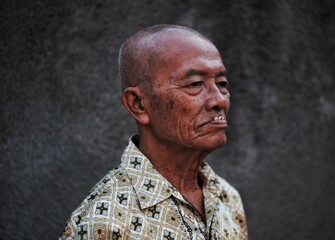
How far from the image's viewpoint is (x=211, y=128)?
1945mm

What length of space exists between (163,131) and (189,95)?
171mm

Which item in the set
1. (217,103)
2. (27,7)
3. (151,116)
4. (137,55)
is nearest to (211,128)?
(217,103)

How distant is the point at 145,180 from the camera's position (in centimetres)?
198

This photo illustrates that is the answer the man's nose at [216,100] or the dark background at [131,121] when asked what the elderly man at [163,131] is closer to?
the man's nose at [216,100]

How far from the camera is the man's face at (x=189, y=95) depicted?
1.93m

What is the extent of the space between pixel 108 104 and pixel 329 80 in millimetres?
1551

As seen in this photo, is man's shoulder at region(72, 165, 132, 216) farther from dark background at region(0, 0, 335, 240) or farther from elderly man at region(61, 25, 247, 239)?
dark background at region(0, 0, 335, 240)

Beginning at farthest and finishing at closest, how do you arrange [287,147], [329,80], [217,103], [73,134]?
[287,147], [329,80], [73,134], [217,103]

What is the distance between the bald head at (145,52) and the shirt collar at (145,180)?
27 centimetres

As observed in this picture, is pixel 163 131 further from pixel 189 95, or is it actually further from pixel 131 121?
pixel 131 121

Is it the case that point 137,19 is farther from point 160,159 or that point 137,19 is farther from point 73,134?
point 160,159

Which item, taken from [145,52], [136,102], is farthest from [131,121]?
[145,52]

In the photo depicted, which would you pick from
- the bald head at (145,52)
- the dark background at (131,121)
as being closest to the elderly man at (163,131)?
the bald head at (145,52)

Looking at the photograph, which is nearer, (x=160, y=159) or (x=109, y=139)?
(x=160, y=159)
